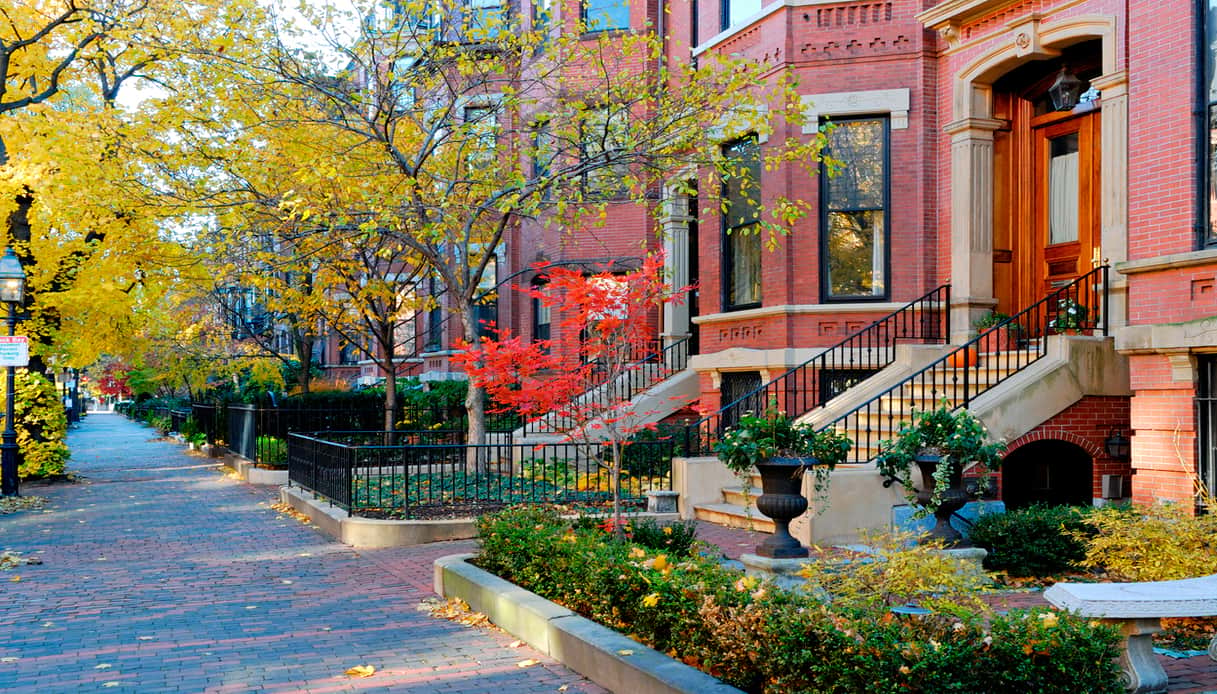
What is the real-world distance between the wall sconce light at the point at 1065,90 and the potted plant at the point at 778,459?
753 cm

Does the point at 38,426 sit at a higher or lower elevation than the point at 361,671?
higher

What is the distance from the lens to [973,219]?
48.9ft

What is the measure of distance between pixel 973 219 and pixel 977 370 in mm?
2803

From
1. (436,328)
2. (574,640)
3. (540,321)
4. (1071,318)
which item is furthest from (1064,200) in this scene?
(436,328)

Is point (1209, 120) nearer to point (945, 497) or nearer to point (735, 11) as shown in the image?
point (945, 497)

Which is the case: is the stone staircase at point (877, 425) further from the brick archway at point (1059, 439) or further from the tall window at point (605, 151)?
the tall window at point (605, 151)

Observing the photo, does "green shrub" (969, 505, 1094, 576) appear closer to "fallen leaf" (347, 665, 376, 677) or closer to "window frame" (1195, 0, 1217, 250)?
"window frame" (1195, 0, 1217, 250)

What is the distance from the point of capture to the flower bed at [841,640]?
4.77m

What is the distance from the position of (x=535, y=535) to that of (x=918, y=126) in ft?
32.2

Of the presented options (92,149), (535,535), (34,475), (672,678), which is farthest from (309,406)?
(672,678)

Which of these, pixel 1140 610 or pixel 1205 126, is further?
pixel 1205 126

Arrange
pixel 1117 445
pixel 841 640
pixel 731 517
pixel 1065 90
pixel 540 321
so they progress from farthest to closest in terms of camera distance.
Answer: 1. pixel 540 321
2. pixel 1065 90
3. pixel 731 517
4. pixel 1117 445
5. pixel 841 640

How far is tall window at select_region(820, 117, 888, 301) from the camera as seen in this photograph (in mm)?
15883

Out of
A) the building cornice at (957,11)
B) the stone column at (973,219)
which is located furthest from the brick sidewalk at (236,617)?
the building cornice at (957,11)
